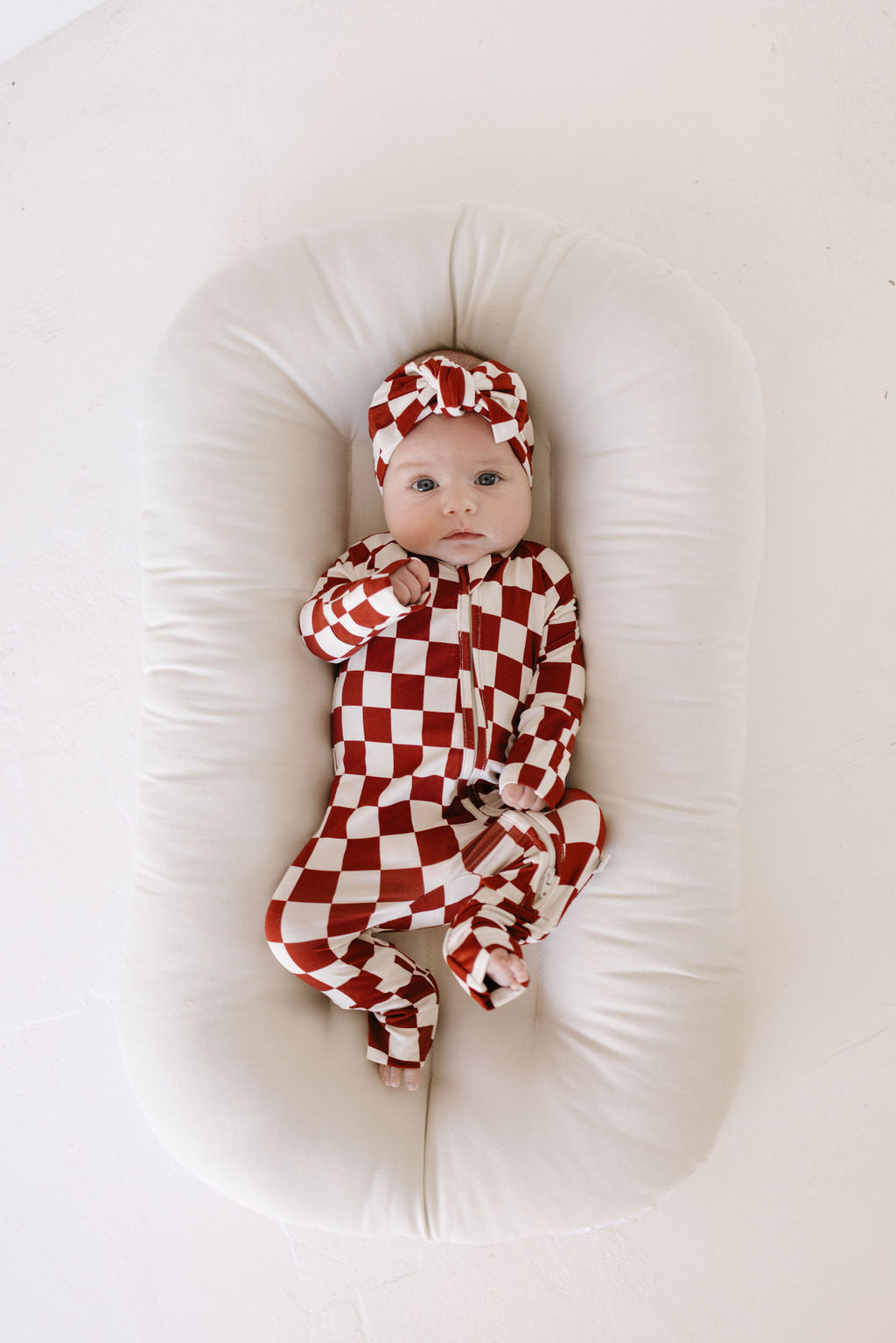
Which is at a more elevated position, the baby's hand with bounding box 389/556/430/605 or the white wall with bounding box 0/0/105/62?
the white wall with bounding box 0/0/105/62

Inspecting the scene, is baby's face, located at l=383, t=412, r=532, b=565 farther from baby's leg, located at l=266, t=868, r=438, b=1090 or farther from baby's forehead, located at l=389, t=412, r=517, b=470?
baby's leg, located at l=266, t=868, r=438, b=1090

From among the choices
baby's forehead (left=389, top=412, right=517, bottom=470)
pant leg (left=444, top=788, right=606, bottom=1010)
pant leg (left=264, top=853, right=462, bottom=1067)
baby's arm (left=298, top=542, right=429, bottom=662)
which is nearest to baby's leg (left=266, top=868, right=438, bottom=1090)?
pant leg (left=264, top=853, right=462, bottom=1067)

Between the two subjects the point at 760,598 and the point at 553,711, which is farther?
the point at 760,598

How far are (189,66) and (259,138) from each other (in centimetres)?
21

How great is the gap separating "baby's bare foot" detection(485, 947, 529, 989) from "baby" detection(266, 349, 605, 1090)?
0.43 feet

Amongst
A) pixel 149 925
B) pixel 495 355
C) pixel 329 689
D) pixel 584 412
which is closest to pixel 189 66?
pixel 495 355

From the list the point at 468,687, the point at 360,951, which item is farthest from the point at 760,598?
the point at 360,951

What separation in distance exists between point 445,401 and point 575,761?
60cm

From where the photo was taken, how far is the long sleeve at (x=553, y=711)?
4.52ft

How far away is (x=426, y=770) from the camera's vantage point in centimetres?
143

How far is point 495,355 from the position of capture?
5.01ft

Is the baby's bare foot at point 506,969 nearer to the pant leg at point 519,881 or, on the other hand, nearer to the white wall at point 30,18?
the pant leg at point 519,881

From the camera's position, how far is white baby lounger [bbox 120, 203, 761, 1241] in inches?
53.3

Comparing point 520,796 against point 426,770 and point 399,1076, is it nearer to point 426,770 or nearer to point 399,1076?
point 426,770
